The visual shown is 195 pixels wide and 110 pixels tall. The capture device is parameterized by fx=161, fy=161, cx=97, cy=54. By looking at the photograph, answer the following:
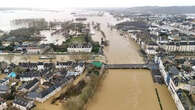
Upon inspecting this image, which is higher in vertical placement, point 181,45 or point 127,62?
point 181,45

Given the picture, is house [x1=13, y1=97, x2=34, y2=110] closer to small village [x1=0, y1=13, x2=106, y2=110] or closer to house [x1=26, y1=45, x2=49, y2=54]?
small village [x1=0, y1=13, x2=106, y2=110]

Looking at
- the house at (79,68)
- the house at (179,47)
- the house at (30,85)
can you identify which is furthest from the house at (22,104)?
the house at (179,47)

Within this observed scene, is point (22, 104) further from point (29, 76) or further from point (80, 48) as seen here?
point (80, 48)

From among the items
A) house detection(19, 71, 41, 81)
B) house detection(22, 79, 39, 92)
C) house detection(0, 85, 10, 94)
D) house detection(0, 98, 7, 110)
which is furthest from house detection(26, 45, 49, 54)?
house detection(0, 98, 7, 110)

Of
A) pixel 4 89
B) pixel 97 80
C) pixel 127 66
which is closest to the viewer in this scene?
pixel 4 89

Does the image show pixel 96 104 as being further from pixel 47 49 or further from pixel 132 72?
pixel 47 49

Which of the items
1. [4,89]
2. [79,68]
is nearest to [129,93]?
[79,68]

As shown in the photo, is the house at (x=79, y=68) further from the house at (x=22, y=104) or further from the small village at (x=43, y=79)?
the house at (x=22, y=104)

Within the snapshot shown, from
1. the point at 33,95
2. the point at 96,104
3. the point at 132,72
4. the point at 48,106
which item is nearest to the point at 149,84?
the point at 132,72
